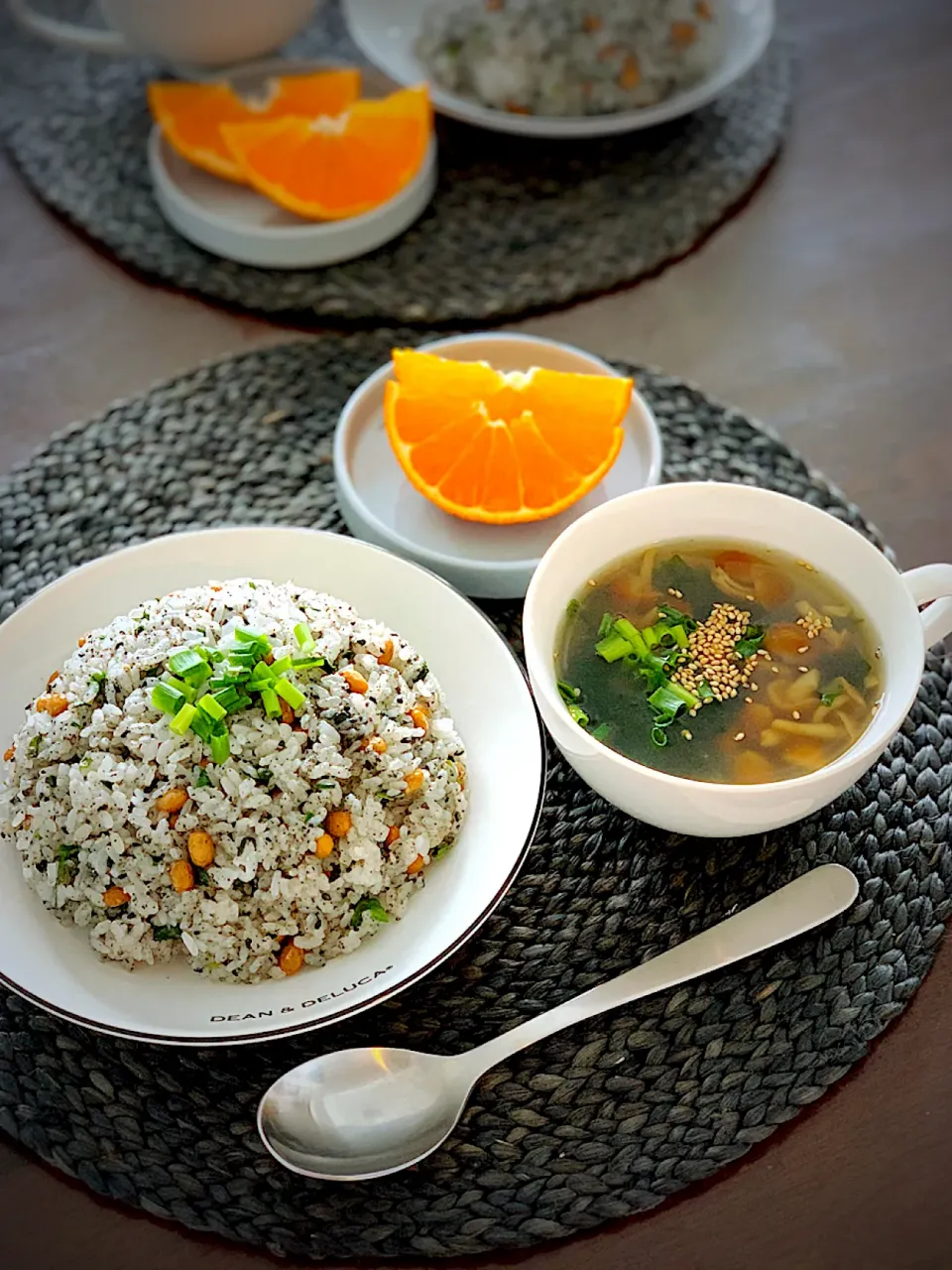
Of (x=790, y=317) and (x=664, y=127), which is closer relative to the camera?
(x=790, y=317)

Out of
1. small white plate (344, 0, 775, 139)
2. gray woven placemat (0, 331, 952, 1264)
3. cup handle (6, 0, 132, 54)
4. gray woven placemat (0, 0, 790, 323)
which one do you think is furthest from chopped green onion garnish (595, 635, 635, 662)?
cup handle (6, 0, 132, 54)

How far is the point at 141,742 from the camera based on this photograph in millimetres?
1237

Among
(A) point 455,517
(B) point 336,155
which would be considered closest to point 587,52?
(B) point 336,155

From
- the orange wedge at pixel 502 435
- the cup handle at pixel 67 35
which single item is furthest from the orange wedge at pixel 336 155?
the orange wedge at pixel 502 435

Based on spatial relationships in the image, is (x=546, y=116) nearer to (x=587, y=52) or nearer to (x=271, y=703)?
(x=587, y=52)

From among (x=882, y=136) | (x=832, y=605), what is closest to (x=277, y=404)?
(x=832, y=605)

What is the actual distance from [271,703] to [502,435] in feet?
1.67

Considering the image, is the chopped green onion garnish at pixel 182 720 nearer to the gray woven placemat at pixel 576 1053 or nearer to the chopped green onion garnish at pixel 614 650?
the gray woven placemat at pixel 576 1053

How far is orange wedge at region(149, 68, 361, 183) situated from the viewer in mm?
2037

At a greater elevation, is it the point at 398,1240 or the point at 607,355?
the point at 607,355

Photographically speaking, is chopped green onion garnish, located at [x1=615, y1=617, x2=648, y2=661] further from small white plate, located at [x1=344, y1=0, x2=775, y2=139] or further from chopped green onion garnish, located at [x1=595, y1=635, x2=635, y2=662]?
small white plate, located at [x1=344, y1=0, x2=775, y2=139]

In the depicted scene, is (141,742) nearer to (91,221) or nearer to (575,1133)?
(575,1133)

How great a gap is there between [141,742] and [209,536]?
33 cm

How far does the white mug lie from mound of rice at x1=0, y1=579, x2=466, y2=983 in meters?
1.24
